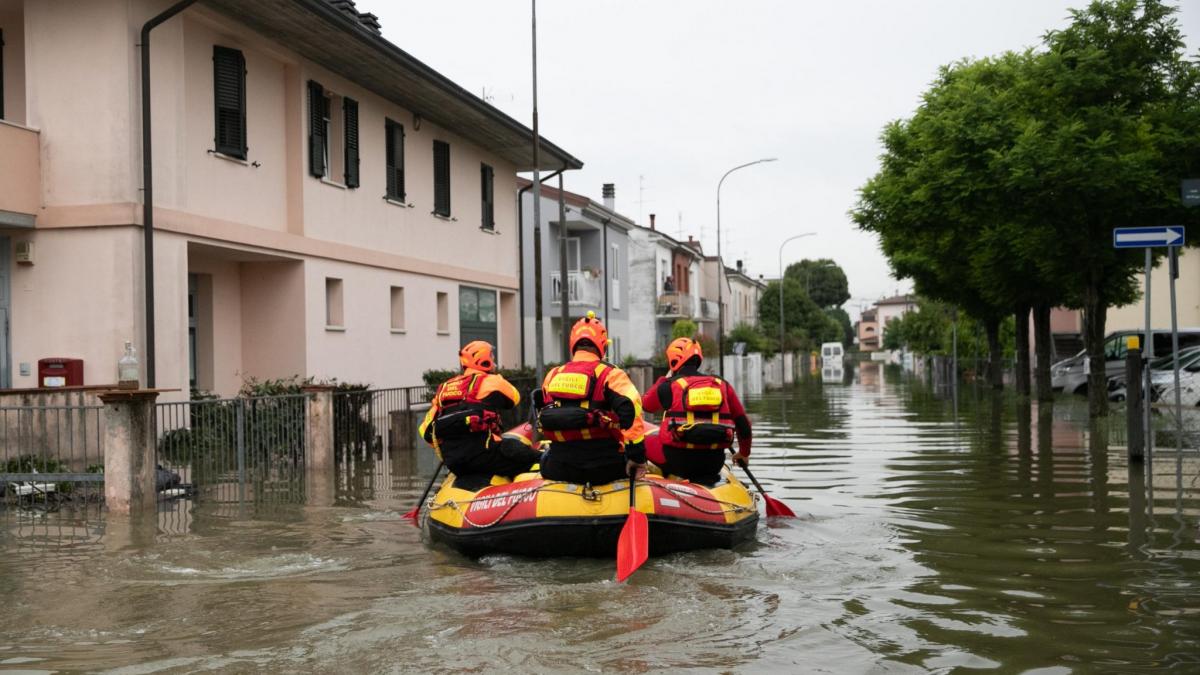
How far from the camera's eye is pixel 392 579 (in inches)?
352

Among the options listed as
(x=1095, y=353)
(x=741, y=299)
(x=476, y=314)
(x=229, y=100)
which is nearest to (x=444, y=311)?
(x=476, y=314)

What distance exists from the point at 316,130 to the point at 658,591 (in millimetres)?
15392

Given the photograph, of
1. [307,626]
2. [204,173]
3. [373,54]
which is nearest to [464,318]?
[373,54]

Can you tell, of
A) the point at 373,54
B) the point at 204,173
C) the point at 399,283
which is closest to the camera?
the point at 204,173

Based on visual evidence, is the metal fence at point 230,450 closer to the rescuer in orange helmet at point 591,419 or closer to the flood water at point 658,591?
the flood water at point 658,591

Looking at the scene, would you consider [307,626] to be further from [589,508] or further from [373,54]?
[373,54]

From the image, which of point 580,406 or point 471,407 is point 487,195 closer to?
point 471,407

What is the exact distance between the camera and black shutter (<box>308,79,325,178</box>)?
21391 millimetres

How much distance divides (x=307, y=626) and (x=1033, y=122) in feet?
58.2

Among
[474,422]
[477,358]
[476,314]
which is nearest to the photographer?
[474,422]

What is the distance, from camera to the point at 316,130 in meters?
21.7

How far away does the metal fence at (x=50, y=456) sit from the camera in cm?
1320

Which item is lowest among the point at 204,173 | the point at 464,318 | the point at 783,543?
the point at 783,543

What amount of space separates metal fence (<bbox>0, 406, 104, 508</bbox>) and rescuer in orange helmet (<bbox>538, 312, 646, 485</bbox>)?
5980mm
